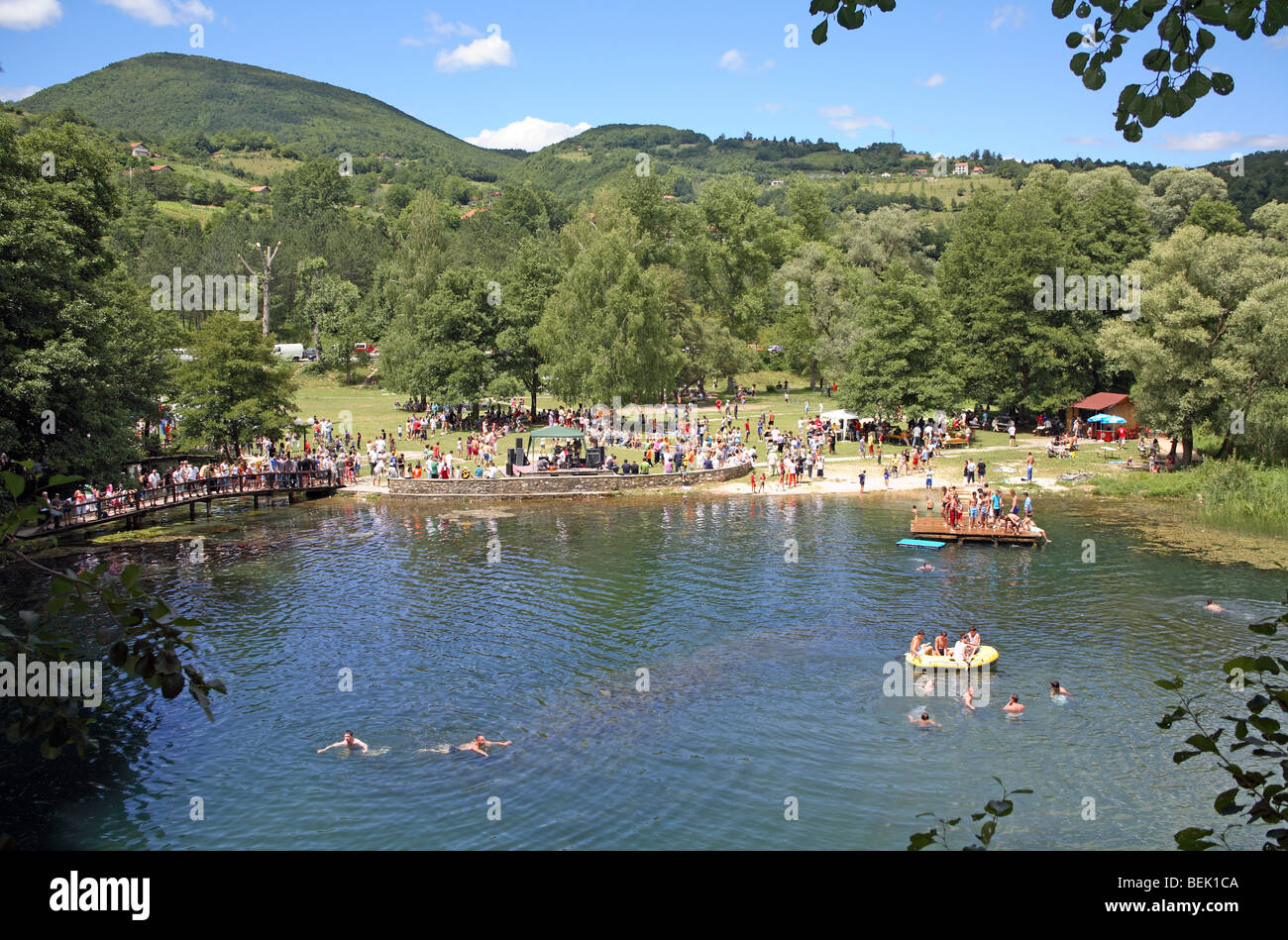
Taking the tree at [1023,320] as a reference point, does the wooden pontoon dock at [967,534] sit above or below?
below

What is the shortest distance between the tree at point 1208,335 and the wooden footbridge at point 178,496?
142 feet

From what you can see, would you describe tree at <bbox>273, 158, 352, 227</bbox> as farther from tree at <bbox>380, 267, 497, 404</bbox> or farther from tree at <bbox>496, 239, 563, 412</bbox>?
tree at <bbox>380, 267, 497, 404</bbox>

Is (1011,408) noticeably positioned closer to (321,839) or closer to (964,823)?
(964,823)

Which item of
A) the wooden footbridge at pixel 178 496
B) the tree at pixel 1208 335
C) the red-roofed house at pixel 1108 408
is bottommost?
the wooden footbridge at pixel 178 496

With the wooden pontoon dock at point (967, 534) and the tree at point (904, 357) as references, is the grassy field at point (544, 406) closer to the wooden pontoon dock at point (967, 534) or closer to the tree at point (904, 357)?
the tree at point (904, 357)

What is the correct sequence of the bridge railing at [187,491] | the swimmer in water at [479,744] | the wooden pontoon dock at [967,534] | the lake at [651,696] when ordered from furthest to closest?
the wooden pontoon dock at [967,534] < the bridge railing at [187,491] < the swimmer in water at [479,744] < the lake at [651,696]

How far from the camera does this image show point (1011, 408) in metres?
68.9

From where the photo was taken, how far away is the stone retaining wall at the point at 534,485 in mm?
49969

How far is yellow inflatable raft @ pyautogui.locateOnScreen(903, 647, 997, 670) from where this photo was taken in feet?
81.4

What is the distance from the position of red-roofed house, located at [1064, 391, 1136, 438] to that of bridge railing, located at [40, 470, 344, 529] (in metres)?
48.4

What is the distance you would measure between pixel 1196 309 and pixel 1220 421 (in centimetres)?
608

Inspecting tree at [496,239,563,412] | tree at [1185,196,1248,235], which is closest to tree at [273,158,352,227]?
tree at [496,239,563,412]

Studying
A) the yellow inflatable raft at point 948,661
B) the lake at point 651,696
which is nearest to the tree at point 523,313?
the lake at point 651,696

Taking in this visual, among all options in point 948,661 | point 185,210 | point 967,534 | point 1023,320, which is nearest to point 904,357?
point 1023,320
